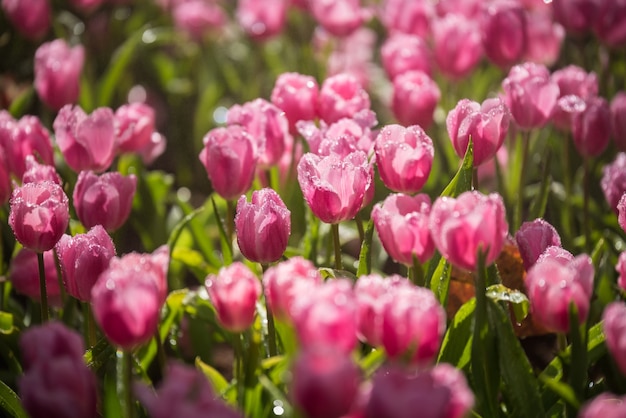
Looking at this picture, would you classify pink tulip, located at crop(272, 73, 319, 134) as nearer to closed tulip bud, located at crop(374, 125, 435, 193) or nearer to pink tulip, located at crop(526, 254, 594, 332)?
closed tulip bud, located at crop(374, 125, 435, 193)

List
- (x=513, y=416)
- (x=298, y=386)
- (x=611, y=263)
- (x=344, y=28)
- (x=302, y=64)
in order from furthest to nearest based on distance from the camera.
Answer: (x=302, y=64) < (x=344, y=28) < (x=611, y=263) < (x=513, y=416) < (x=298, y=386)

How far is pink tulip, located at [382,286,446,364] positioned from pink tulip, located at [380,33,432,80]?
1.27 meters

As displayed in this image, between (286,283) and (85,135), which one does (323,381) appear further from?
(85,135)

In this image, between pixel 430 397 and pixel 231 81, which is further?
pixel 231 81

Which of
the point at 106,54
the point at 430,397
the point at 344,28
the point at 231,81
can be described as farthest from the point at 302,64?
the point at 430,397

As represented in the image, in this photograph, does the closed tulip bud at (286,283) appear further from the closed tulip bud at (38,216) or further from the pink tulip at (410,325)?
the closed tulip bud at (38,216)

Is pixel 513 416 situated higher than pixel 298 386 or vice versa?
pixel 298 386

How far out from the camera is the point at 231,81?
3188mm

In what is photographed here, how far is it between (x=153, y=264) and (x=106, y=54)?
2249mm

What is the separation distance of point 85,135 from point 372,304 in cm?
82

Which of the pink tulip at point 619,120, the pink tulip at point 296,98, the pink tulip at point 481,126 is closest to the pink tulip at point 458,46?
the pink tulip at point 619,120

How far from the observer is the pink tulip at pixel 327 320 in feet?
2.95

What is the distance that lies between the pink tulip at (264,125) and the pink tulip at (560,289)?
61 cm

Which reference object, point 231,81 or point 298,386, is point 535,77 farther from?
point 231,81
